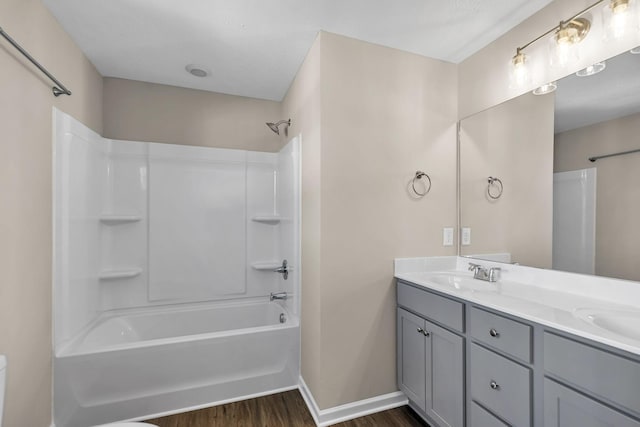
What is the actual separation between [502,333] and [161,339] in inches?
83.1

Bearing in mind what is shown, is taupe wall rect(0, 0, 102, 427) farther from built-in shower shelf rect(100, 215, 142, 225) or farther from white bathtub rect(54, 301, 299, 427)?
built-in shower shelf rect(100, 215, 142, 225)

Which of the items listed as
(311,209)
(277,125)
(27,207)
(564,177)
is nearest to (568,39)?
(564,177)

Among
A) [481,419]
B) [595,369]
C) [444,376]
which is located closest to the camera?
[595,369]

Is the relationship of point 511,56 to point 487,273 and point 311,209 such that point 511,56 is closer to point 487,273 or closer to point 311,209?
point 487,273

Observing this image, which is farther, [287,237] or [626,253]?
[287,237]

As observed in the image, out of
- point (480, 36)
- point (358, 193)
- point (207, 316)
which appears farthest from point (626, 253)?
point (207, 316)

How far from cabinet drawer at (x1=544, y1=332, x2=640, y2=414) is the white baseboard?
117 centimetres

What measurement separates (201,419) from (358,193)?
1811 millimetres

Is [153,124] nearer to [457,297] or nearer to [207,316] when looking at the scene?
[207,316]

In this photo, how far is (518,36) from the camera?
176 centimetres

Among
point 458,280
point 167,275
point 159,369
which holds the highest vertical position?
point 458,280

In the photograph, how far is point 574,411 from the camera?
101 cm

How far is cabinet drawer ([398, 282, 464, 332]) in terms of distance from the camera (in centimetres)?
151

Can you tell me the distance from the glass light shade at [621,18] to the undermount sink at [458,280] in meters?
1.36
